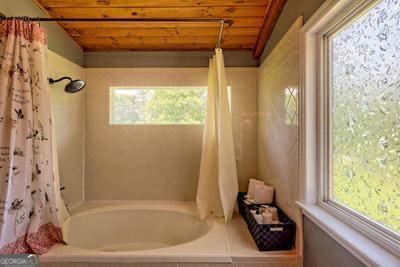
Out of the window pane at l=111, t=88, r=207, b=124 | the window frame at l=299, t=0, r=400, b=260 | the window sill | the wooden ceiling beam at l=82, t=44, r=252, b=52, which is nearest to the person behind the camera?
the window sill

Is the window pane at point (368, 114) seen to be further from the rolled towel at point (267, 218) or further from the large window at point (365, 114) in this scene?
the rolled towel at point (267, 218)

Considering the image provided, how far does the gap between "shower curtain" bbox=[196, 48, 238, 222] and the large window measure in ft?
2.92

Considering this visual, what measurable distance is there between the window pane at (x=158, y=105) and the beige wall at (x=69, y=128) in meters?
0.35

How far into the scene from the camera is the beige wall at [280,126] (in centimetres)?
168

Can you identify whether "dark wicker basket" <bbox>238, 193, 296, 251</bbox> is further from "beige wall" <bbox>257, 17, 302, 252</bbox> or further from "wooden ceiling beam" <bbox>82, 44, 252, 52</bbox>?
"wooden ceiling beam" <bbox>82, 44, 252, 52</bbox>

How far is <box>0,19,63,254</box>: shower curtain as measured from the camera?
1.57 meters

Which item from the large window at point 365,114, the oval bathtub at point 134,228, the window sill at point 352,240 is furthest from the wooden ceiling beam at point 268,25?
the oval bathtub at point 134,228

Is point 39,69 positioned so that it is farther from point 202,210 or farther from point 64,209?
point 202,210

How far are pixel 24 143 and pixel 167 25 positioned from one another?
57.5 inches

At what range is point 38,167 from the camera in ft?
5.50

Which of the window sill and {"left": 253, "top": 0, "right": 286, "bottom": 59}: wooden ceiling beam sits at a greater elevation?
{"left": 253, "top": 0, "right": 286, "bottom": 59}: wooden ceiling beam

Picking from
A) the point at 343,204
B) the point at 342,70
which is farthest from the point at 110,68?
the point at 343,204

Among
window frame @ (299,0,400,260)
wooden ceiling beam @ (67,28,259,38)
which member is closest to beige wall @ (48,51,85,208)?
wooden ceiling beam @ (67,28,259,38)

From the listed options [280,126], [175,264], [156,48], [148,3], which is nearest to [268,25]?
[280,126]
